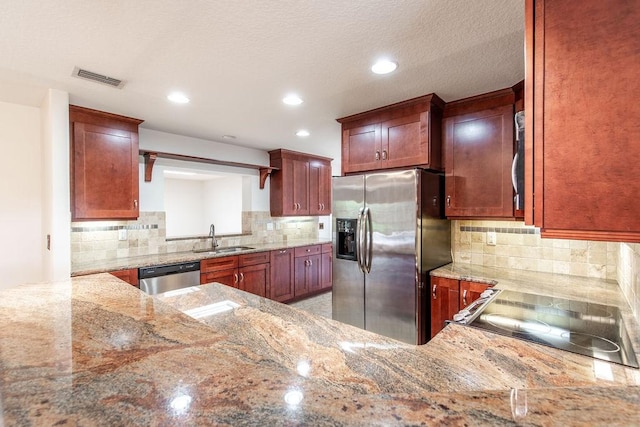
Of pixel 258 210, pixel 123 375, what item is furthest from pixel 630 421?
pixel 258 210

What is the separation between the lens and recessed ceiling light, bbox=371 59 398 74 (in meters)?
1.98

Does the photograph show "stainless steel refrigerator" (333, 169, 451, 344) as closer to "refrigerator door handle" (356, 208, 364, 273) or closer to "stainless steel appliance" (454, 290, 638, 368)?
"refrigerator door handle" (356, 208, 364, 273)

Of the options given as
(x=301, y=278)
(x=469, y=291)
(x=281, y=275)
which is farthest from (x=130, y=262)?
(x=469, y=291)

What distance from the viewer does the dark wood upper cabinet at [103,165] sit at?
9.32ft

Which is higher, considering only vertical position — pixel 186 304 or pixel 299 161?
pixel 299 161

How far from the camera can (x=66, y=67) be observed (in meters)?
2.03

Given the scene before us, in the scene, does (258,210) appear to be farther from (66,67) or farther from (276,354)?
(276,354)

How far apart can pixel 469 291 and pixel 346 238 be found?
1163 mm

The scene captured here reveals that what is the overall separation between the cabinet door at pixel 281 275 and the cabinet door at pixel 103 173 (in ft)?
6.04

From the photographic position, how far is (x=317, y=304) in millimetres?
4551

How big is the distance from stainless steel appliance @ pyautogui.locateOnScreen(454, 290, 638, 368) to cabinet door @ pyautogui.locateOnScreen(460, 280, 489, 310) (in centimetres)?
37

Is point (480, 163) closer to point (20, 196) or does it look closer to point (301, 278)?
point (301, 278)

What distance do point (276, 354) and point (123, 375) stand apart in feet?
1.72

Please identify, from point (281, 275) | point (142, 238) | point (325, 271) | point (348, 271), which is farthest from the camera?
point (325, 271)
